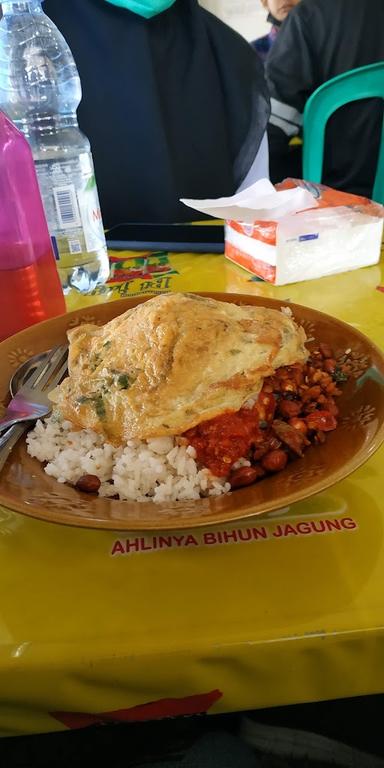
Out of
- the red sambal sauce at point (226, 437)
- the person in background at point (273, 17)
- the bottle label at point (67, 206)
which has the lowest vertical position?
the red sambal sauce at point (226, 437)

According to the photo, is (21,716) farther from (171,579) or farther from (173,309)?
(173,309)

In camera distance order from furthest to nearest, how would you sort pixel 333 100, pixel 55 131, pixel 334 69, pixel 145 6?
1. pixel 334 69
2. pixel 333 100
3. pixel 145 6
4. pixel 55 131

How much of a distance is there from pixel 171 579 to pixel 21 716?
0.66 feet

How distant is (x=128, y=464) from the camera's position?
0.68m

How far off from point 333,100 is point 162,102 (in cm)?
88

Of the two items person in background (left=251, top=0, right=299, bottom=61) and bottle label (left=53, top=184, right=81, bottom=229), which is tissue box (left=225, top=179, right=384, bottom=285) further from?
person in background (left=251, top=0, right=299, bottom=61)

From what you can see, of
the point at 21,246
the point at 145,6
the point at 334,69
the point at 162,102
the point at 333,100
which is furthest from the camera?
the point at 334,69

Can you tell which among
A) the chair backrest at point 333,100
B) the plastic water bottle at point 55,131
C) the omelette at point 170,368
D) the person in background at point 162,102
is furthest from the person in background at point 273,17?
the omelette at point 170,368

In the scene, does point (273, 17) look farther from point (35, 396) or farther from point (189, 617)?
point (189, 617)

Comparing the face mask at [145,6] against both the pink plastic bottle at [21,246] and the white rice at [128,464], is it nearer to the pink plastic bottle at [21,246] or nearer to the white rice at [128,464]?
the pink plastic bottle at [21,246]

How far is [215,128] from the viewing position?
283 centimetres

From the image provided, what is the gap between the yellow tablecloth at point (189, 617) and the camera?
0.49 metres

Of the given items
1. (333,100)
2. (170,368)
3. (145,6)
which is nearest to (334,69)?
(333,100)

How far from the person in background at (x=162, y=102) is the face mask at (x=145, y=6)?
0.03 feet
